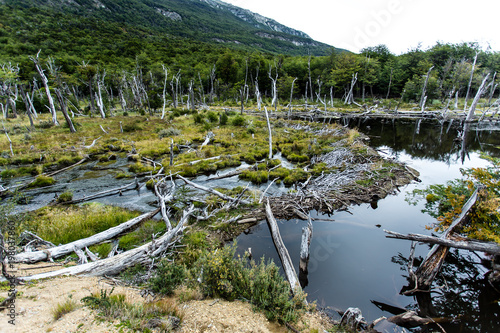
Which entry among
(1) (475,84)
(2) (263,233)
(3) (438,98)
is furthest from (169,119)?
(1) (475,84)

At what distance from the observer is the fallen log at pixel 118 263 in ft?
19.9

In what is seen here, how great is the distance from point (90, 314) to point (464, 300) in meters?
9.88

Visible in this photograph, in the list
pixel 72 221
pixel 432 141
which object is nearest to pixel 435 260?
pixel 72 221

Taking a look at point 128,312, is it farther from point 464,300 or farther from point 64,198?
point 64,198

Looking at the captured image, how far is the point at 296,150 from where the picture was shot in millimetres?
22203

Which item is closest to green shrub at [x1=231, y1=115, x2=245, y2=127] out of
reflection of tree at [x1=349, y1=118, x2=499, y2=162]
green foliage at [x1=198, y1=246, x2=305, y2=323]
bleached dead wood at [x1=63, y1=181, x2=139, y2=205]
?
reflection of tree at [x1=349, y1=118, x2=499, y2=162]

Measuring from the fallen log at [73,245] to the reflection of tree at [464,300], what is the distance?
35.3ft

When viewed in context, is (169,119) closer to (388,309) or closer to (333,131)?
(333,131)

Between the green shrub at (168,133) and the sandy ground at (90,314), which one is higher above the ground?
the green shrub at (168,133)

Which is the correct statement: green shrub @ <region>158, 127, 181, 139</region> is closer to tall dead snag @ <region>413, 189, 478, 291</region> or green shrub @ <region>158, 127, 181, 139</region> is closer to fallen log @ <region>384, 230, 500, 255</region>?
fallen log @ <region>384, 230, 500, 255</region>

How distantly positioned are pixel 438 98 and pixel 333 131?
5482 centimetres

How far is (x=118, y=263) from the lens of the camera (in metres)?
6.71

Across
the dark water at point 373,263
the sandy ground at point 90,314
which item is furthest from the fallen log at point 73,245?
the dark water at point 373,263

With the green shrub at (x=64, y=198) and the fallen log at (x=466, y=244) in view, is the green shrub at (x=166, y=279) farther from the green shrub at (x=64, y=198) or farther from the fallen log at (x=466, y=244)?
the green shrub at (x=64, y=198)
